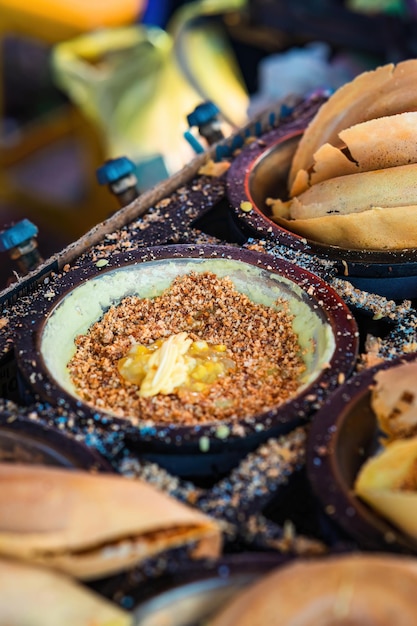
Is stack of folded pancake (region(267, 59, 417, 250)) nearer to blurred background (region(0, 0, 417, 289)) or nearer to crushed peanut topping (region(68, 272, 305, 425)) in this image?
crushed peanut topping (region(68, 272, 305, 425))

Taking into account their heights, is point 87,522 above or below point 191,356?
above

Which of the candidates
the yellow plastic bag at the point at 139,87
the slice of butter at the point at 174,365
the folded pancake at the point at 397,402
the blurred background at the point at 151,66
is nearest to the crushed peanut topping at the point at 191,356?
the slice of butter at the point at 174,365

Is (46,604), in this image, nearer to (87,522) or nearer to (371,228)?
(87,522)

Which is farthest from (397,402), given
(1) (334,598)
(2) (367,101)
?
(2) (367,101)

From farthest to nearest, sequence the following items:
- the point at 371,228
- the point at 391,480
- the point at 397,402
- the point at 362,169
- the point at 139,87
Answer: the point at 139,87, the point at 362,169, the point at 371,228, the point at 397,402, the point at 391,480

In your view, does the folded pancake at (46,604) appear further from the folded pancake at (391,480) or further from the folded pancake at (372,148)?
the folded pancake at (372,148)

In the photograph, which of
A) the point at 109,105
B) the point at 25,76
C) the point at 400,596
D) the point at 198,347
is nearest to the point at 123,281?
the point at 198,347

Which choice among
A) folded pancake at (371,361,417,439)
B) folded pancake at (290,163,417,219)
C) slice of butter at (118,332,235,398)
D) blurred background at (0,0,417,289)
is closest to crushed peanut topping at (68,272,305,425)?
slice of butter at (118,332,235,398)
